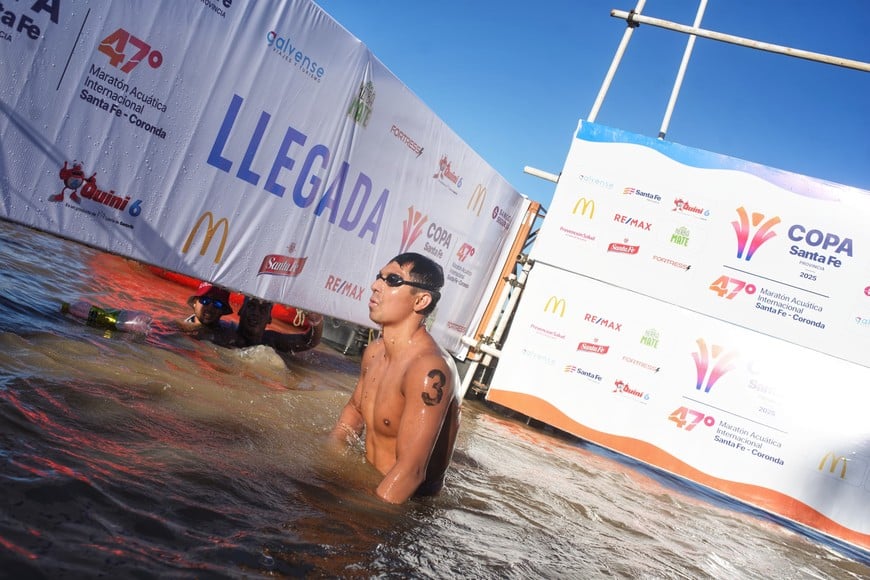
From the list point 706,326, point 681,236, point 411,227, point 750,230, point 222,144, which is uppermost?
point 750,230

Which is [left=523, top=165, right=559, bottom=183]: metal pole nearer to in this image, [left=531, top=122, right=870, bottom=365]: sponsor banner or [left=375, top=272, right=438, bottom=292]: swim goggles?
[left=531, top=122, right=870, bottom=365]: sponsor banner

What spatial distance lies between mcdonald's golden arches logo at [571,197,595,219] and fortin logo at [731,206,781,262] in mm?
1686

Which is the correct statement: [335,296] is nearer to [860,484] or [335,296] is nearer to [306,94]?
[306,94]

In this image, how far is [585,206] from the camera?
7992mm

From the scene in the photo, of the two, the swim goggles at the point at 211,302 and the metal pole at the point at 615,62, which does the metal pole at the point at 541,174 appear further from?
the swim goggles at the point at 211,302

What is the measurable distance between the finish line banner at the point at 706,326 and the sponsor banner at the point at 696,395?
0.6 inches

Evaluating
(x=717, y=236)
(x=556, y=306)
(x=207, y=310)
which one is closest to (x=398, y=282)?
(x=207, y=310)

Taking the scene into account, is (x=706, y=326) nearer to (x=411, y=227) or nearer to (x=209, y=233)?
(x=411, y=227)

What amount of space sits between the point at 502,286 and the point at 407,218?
259cm

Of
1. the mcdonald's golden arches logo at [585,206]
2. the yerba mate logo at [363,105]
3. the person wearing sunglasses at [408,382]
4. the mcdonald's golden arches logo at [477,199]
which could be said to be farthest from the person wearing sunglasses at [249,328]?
the mcdonald's golden arches logo at [585,206]

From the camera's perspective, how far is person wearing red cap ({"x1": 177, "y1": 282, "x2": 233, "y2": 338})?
5.81 metres

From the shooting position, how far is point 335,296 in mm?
6367

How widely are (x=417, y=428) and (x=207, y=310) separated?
12.1 ft

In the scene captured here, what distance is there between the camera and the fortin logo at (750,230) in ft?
23.9
